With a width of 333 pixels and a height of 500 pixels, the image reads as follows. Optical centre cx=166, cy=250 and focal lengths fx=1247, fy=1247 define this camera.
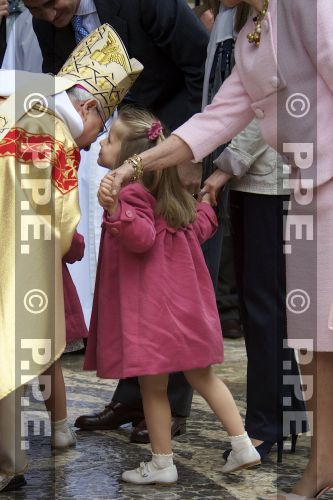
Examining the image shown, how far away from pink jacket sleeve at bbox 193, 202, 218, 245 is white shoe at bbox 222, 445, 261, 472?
704 mm

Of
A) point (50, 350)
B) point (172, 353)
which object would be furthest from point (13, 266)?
point (172, 353)

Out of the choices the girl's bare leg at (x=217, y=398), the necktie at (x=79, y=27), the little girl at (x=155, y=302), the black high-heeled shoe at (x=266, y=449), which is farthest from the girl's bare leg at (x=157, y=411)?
the necktie at (x=79, y=27)

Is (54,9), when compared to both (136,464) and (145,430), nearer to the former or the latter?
(145,430)

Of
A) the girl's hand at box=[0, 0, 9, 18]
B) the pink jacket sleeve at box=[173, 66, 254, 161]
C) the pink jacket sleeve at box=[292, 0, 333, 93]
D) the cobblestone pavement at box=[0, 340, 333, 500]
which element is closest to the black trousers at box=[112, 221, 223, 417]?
the cobblestone pavement at box=[0, 340, 333, 500]

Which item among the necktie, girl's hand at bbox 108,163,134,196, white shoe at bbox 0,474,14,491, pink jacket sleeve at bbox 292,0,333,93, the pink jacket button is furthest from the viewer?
the necktie

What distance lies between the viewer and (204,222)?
4.16 meters

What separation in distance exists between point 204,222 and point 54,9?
3.39ft

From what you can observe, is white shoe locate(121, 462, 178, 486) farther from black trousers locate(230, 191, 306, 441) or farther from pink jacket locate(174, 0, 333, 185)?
pink jacket locate(174, 0, 333, 185)

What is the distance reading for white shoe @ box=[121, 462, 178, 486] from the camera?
3.94 m

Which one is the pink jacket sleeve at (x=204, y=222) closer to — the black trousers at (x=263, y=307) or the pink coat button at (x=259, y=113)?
Answer: the black trousers at (x=263, y=307)

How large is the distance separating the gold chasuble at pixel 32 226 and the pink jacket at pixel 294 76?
0.60 m

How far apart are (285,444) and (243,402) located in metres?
0.74

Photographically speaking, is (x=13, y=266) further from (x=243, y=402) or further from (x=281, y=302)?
(x=243, y=402)

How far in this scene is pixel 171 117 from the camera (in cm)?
477
